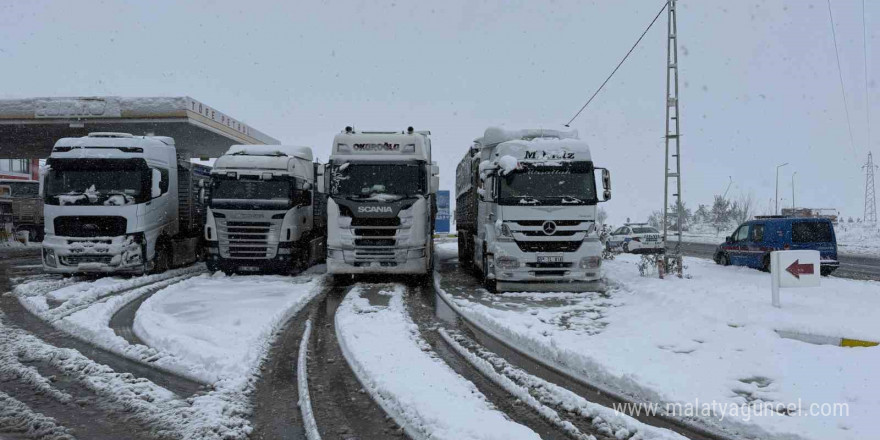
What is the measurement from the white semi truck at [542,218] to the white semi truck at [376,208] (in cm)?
182

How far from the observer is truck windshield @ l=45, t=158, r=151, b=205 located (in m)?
12.5

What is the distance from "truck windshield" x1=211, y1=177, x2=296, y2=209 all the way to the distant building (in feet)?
148

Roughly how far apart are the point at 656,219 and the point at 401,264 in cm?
7328

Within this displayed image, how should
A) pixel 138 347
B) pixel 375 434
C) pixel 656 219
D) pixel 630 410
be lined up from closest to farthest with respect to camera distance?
pixel 375 434, pixel 630 410, pixel 138 347, pixel 656 219

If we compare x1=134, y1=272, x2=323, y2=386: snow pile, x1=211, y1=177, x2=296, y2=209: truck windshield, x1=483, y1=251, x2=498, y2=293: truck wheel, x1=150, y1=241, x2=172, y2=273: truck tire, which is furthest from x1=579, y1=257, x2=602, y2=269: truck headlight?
x1=150, y1=241, x2=172, y2=273: truck tire

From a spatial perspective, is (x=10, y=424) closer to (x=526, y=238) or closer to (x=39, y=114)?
(x=526, y=238)

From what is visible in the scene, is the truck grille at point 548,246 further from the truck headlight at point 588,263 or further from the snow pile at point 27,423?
the snow pile at point 27,423

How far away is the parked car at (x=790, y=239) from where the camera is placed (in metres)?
14.2

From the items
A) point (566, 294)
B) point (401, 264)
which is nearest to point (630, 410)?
point (566, 294)

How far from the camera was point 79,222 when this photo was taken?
12.4 meters

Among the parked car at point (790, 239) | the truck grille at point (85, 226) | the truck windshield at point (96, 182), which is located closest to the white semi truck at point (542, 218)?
the parked car at point (790, 239)

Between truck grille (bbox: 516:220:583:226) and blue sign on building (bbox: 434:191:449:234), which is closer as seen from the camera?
truck grille (bbox: 516:220:583:226)

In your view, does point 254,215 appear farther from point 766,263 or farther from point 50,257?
point 766,263

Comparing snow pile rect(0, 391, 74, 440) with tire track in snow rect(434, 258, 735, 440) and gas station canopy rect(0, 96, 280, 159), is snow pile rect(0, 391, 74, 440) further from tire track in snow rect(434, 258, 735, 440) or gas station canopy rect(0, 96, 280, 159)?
gas station canopy rect(0, 96, 280, 159)
